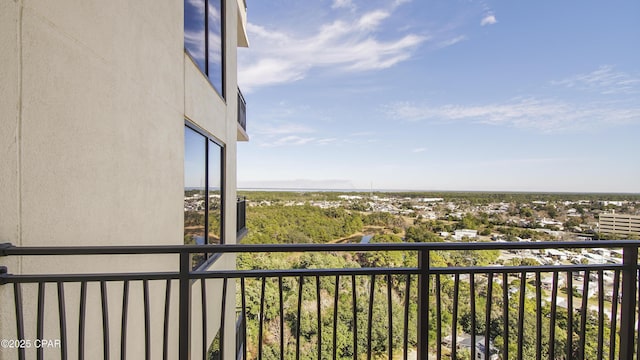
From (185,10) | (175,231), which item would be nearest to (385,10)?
(185,10)

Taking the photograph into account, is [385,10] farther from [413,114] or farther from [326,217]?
[326,217]

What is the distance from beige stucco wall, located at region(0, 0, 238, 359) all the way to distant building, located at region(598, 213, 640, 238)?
8067 mm

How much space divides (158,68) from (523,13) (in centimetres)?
1846

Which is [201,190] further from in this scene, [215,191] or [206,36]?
[206,36]

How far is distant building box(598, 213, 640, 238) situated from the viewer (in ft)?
20.1

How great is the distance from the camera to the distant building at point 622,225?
6.13 metres

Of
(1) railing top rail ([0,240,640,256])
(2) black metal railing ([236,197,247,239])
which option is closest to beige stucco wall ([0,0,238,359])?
(1) railing top rail ([0,240,640,256])

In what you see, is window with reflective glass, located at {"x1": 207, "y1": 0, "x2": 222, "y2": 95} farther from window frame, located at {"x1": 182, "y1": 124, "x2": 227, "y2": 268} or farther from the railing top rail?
the railing top rail

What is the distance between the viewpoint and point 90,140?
1543 millimetres

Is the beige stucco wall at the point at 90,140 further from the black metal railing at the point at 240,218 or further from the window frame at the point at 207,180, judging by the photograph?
the black metal railing at the point at 240,218

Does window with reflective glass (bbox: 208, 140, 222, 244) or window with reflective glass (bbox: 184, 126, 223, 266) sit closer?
window with reflective glass (bbox: 184, 126, 223, 266)

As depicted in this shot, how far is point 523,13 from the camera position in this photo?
48.8 feet

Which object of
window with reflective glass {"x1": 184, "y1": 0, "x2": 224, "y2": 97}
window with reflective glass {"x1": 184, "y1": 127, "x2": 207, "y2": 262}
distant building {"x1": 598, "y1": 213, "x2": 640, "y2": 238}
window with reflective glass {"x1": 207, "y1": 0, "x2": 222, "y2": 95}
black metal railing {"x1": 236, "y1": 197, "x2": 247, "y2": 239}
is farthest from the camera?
black metal railing {"x1": 236, "y1": 197, "x2": 247, "y2": 239}

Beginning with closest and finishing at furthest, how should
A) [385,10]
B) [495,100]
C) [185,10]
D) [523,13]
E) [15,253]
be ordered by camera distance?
1. [15,253]
2. [185,10]
3. [523,13]
4. [385,10]
5. [495,100]
